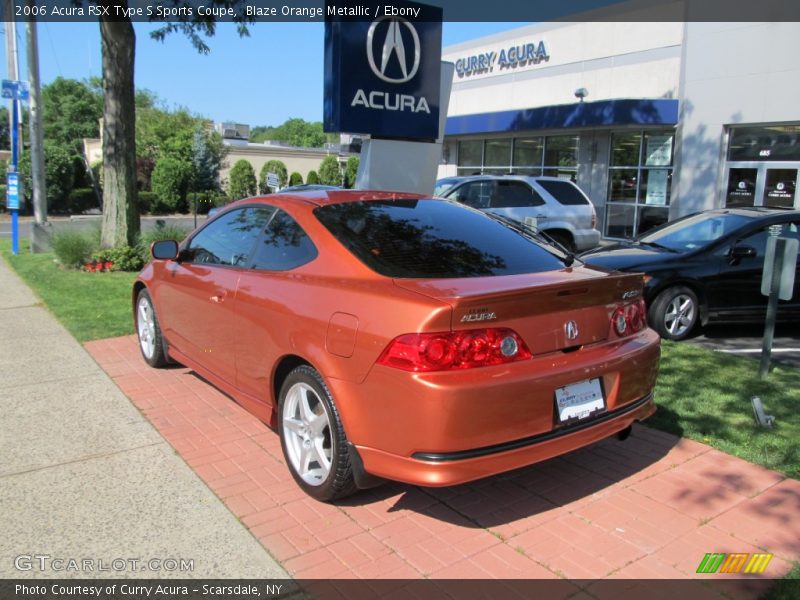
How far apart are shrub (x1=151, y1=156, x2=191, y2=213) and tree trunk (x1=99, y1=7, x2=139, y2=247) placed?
80.7ft

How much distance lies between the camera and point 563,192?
41.7ft

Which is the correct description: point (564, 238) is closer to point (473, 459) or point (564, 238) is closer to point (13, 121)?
point (473, 459)

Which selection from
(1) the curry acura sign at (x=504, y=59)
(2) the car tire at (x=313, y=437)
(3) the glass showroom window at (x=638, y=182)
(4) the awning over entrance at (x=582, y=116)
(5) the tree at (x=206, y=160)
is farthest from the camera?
(5) the tree at (x=206, y=160)

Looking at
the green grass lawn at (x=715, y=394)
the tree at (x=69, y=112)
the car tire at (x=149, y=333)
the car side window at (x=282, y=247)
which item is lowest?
the green grass lawn at (x=715, y=394)

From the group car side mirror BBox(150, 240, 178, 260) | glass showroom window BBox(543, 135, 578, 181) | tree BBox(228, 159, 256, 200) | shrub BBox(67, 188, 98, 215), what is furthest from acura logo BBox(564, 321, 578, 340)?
tree BBox(228, 159, 256, 200)

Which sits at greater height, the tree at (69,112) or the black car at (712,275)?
the tree at (69,112)

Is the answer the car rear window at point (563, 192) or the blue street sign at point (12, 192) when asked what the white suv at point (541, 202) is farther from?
the blue street sign at point (12, 192)

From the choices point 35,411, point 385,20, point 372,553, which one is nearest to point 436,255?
point 372,553

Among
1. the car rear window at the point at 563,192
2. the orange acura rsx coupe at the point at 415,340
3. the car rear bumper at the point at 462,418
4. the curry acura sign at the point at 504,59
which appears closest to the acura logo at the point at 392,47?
the orange acura rsx coupe at the point at 415,340

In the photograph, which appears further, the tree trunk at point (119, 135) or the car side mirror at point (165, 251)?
the tree trunk at point (119, 135)

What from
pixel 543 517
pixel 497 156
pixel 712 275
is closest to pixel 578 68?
pixel 497 156

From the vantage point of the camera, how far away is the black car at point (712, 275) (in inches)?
283

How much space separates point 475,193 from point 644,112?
7323 millimetres

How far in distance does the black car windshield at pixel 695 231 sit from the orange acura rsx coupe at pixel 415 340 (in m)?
4.18
